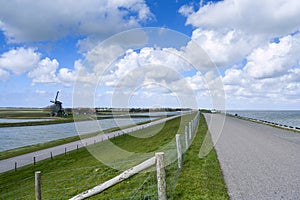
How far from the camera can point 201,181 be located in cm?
778

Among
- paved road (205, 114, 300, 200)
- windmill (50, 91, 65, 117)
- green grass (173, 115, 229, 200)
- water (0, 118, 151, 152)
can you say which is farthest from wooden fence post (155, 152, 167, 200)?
windmill (50, 91, 65, 117)

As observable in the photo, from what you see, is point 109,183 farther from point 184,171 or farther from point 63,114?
point 63,114

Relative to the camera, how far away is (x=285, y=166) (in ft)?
33.6

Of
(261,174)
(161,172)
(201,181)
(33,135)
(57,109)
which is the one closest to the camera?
(161,172)

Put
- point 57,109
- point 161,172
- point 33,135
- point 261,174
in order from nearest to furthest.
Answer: point 161,172, point 261,174, point 33,135, point 57,109

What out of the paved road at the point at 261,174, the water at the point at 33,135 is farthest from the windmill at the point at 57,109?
the paved road at the point at 261,174

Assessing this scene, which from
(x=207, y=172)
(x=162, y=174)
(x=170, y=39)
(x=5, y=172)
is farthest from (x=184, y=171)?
(x=5, y=172)

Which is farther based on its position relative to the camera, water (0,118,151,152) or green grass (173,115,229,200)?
water (0,118,151,152)

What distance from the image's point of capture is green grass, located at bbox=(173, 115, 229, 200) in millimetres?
6699

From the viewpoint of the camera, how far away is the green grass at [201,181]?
6.70 meters

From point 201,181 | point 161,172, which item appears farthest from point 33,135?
point 161,172

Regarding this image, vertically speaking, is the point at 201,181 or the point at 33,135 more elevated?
the point at 201,181

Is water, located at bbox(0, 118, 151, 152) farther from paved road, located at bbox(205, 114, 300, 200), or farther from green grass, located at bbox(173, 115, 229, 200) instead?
paved road, located at bbox(205, 114, 300, 200)

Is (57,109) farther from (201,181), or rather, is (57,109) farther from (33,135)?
(201,181)
